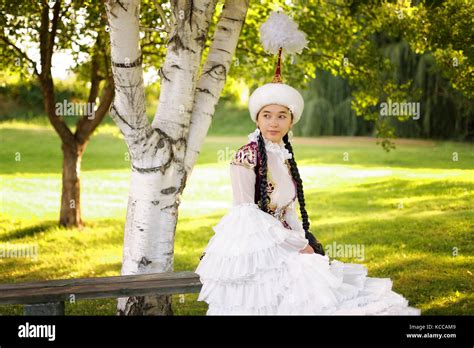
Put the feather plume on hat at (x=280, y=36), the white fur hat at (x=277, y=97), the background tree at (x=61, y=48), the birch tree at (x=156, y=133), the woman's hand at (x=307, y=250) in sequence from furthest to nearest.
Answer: the background tree at (x=61, y=48) → the birch tree at (x=156, y=133) → the feather plume on hat at (x=280, y=36) → the white fur hat at (x=277, y=97) → the woman's hand at (x=307, y=250)

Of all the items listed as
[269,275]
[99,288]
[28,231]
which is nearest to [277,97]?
[269,275]

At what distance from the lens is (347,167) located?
675 inches

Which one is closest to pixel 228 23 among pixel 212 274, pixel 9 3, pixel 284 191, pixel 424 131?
pixel 284 191

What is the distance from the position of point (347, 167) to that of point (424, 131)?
2.28 m

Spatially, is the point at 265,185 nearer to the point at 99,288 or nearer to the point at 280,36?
the point at 280,36

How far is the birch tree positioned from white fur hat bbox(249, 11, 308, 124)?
2.58 feet

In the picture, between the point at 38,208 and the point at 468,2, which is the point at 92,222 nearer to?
the point at 38,208

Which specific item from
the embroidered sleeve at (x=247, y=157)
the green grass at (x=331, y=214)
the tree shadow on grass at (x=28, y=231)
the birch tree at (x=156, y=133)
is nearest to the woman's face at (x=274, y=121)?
the embroidered sleeve at (x=247, y=157)

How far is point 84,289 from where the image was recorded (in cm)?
369

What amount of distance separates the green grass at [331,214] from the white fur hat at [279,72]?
9.00 feet

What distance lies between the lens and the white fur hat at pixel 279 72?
3.60m

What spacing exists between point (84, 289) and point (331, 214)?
7940 mm

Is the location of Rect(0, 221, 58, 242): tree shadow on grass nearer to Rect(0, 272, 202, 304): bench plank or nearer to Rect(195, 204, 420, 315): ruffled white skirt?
Rect(0, 272, 202, 304): bench plank

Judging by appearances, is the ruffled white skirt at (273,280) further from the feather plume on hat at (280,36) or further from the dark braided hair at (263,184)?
the feather plume on hat at (280,36)
